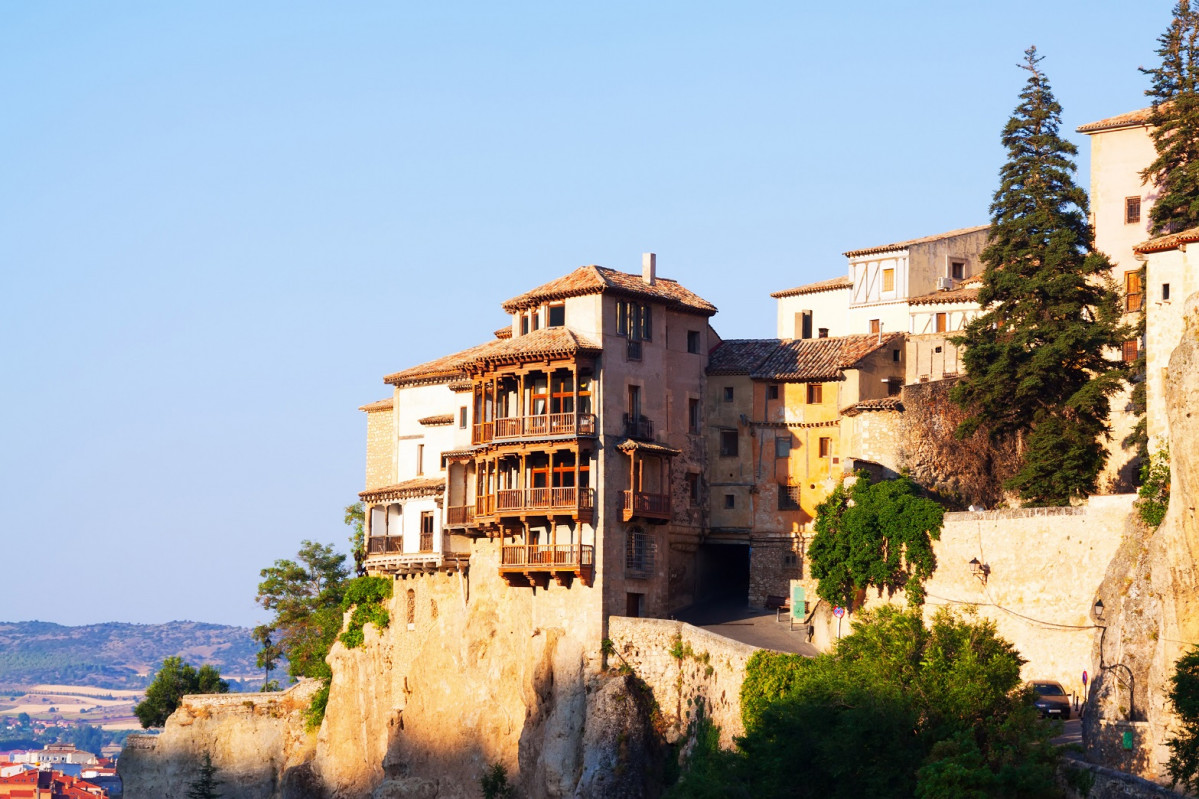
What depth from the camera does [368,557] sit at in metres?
74.1

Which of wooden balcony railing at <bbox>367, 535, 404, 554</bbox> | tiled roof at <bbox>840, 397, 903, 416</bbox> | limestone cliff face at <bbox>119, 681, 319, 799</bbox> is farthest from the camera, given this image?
limestone cliff face at <bbox>119, 681, 319, 799</bbox>

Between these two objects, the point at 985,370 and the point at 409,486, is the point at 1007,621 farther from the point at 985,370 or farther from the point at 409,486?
the point at 409,486

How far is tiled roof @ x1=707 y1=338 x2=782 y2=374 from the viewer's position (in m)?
69.3

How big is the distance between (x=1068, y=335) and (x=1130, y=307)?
7.85m

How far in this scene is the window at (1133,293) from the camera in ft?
216

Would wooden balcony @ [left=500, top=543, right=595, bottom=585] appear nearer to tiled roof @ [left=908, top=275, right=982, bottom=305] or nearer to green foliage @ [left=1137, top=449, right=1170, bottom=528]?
green foliage @ [left=1137, top=449, right=1170, bottom=528]

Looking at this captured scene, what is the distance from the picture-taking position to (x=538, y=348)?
64.7 m

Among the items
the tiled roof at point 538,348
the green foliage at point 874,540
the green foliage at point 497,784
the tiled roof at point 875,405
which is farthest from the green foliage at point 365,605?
the tiled roof at point 875,405

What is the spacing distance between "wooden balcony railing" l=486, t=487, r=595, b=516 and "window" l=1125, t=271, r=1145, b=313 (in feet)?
66.1

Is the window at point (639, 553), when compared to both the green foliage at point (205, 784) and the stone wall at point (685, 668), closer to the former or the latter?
the stone wall at point (685, 668)

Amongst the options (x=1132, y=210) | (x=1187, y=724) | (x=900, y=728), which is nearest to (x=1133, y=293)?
(x=1132, y=210)

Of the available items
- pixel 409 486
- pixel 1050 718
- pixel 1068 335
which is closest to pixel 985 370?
pixel 1068 335

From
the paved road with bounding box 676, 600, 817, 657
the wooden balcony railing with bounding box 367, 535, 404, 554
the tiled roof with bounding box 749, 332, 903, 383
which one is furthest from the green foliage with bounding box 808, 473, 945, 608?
the wooden balcony railing with bounding box 367, 535, 404, 554

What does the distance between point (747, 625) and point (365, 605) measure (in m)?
19.2
